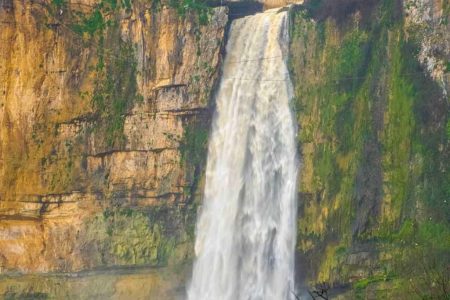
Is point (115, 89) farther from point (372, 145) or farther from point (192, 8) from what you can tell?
point (372, 145)

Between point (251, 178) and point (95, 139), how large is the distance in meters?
7.20

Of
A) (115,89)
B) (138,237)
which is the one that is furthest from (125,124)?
(138,237)

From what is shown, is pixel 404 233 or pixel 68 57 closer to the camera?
pixel 404 233

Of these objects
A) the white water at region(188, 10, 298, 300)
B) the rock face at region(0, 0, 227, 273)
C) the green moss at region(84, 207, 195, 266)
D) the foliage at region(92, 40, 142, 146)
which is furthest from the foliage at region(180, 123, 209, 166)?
the foliage at region(92, 40, 142, 146)

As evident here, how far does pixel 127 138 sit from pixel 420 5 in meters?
13.7

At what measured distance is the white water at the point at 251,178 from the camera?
34.3m

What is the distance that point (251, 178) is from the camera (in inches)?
1396

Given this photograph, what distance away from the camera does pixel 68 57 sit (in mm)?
37250

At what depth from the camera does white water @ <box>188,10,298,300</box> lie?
3434 cm

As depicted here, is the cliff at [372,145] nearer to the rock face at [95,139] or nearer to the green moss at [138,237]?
the rock face at [95,139]

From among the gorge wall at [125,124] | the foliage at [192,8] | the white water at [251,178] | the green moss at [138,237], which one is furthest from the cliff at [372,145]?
the green moss at [138,237]

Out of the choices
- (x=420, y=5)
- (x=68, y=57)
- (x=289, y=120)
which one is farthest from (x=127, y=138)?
(x=420, y=5)

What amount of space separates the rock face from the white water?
91 cm

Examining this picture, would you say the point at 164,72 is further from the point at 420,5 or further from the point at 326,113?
the point at 420,5
